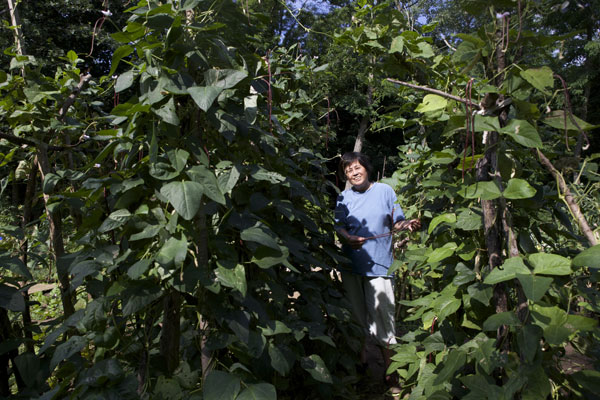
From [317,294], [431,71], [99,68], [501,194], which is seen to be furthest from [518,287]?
[99,68]

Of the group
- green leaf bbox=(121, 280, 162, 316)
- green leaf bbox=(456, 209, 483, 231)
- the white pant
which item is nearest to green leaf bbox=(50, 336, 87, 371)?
green leaf bbox=(121, 280, 162, 316)

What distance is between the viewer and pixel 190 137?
1.36 meters

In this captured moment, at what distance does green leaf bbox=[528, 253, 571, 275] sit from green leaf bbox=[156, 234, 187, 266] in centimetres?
99

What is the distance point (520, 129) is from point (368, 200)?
1.72 meters

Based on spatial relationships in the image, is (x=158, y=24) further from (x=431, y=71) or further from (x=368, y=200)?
(x=368, y=200)

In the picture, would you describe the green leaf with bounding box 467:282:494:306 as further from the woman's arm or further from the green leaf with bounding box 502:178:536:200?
the woman's arm

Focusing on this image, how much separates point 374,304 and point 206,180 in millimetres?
1888

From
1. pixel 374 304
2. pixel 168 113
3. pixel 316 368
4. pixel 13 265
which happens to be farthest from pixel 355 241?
pixel 13 265

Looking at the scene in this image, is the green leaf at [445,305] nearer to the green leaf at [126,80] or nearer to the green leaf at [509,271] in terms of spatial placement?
the green leaf at [509,271]

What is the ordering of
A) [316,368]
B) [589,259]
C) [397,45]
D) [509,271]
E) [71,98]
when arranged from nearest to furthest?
[589,259], [509,271], [397,45], [316,368], [71,98]

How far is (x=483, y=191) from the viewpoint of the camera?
1.30m

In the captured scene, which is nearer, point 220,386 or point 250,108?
point 220,386

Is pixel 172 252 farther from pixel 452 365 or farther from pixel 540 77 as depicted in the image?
pixel 540 77

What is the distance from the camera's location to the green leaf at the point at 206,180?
1.26 metres
